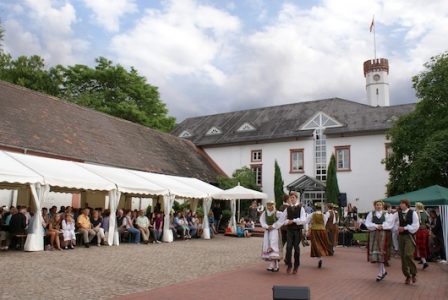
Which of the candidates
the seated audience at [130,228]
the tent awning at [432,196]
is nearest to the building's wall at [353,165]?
the tent awning at [432,196]

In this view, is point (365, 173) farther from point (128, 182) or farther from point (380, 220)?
point (380, 220)

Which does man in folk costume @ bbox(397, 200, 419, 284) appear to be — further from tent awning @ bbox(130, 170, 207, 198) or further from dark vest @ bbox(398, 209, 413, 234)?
tent awning @ bbox(130, 170, 207, 198)

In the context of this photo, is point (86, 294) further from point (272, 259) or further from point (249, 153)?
point (249, 153)

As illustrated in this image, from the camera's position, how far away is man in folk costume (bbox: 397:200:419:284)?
28.1ft

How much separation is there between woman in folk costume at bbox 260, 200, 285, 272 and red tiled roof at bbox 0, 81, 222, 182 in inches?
437

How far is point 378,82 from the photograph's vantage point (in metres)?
48.1

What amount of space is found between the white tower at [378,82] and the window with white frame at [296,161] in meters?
20.5

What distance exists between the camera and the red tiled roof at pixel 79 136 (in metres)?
18.3

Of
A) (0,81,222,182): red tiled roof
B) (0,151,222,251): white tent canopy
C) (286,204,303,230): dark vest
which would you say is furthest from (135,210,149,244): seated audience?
(286,204,303,230): dark vest

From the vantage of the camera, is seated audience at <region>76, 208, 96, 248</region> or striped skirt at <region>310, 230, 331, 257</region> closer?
striped skirt at <region>310, 230, 331, 257</region>

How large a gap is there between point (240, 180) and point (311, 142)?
18.9 ft

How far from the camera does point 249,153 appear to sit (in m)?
33.2

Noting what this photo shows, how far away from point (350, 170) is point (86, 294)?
989 inches

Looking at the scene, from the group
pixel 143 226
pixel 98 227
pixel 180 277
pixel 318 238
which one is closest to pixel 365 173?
pixel 143 226
